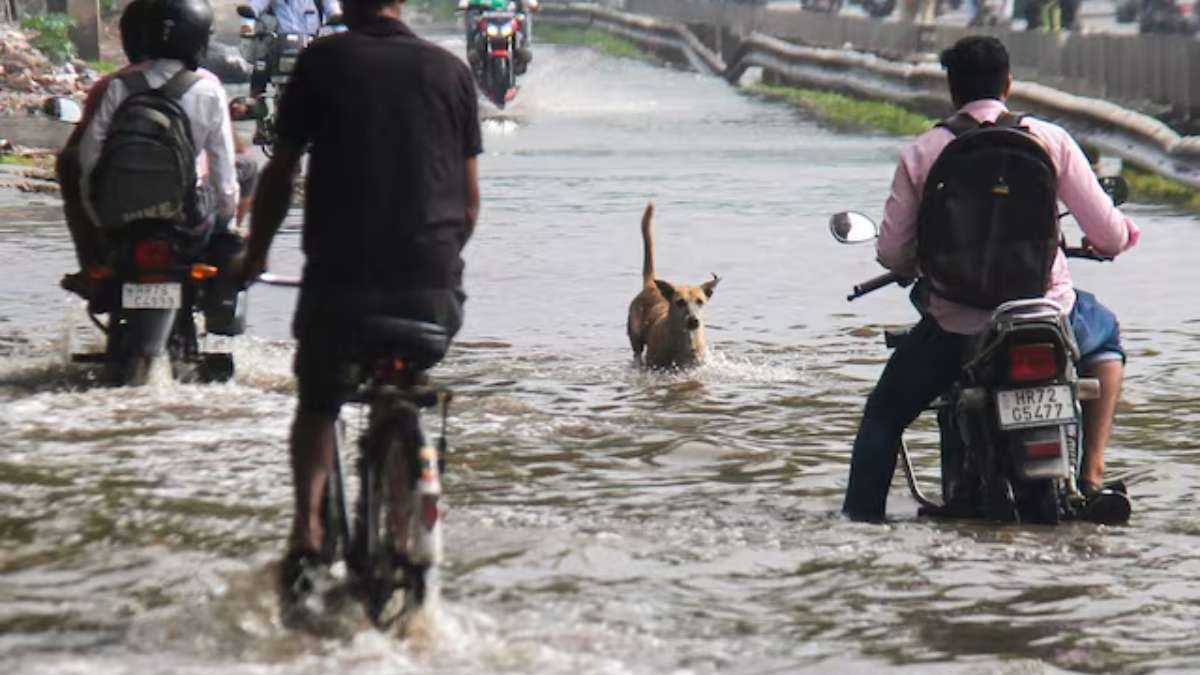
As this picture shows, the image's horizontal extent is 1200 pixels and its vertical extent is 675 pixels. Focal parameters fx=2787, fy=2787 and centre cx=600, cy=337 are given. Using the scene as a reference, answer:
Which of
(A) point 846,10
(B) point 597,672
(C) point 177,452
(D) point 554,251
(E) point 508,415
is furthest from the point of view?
(A) point 846,10

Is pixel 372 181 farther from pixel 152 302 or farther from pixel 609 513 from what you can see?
pixel 152 302

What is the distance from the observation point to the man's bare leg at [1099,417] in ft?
27.3

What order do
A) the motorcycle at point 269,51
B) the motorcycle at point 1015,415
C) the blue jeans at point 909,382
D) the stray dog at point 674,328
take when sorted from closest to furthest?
1. the motorcycle at point 1015,415
2. the blue jeans at point 909,382
3. the stray dog at point 674,328
4. the motorcycle at point 269,51

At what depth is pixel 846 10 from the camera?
63.4m

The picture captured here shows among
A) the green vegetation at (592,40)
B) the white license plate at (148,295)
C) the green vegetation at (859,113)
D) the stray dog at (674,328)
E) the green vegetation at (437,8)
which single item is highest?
the white license plate at (148,295)

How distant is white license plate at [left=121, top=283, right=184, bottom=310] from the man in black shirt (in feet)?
13.8

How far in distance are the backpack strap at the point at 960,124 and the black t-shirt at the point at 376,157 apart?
196 cm

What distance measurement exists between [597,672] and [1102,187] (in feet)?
9.01

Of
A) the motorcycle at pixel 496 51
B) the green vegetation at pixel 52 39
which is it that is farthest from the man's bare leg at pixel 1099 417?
the green vegetation at pixel 52 39

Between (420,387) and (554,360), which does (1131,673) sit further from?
(554,360)

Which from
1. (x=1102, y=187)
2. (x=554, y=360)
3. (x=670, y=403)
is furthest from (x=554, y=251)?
(x=1102, y=187)

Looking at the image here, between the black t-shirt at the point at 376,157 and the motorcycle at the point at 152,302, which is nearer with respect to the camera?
the black t-shirt at the point at 376,157

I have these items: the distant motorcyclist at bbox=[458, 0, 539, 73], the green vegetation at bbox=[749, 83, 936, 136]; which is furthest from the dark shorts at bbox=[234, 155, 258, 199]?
the distant motorcyclist at bbox=[458, 0, 539, 73]

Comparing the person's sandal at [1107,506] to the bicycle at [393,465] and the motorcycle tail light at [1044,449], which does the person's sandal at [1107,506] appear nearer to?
the motorcycle tail light at [1044,449]
